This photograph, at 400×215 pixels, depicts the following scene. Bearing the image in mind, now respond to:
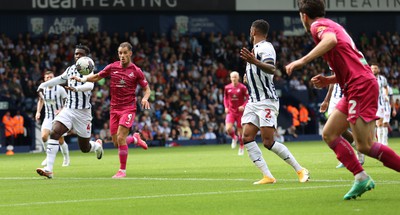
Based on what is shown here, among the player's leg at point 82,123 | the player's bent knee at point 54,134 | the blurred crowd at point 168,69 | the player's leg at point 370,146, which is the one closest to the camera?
the player's leg at point 370,146

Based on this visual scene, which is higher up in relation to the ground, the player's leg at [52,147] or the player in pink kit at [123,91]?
the player in pink kit at [123,91]

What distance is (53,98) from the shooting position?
23266 mm

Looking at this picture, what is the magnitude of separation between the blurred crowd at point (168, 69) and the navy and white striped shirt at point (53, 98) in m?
12.0

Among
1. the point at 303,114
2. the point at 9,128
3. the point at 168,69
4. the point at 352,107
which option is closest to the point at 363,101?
the point at 352,107

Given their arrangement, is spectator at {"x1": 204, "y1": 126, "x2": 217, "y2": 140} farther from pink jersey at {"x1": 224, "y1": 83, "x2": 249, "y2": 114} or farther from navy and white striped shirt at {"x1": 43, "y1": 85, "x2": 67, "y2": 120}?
navy and white striped shirt at {"x1": 43, "y1": 85, "x2": 67, "y2": 120}

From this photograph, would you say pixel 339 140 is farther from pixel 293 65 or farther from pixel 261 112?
pixel 261 112

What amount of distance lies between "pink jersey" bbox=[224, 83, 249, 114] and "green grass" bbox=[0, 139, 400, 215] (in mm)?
8847

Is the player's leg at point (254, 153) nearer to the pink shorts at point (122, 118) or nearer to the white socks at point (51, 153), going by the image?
the pink shorts at point (122, 118)

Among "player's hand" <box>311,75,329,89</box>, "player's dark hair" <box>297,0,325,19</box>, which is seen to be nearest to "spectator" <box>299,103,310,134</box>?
"player's hand" <box>311,75,329,89</box>

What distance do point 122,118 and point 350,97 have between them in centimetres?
723

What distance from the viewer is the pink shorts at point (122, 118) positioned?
673 inches

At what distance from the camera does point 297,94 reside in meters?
41.7

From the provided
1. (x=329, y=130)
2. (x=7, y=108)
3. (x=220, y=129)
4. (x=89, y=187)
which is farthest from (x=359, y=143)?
(x=220, y=129)

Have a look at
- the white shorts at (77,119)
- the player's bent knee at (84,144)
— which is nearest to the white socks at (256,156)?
the white shorts at (77,119)
